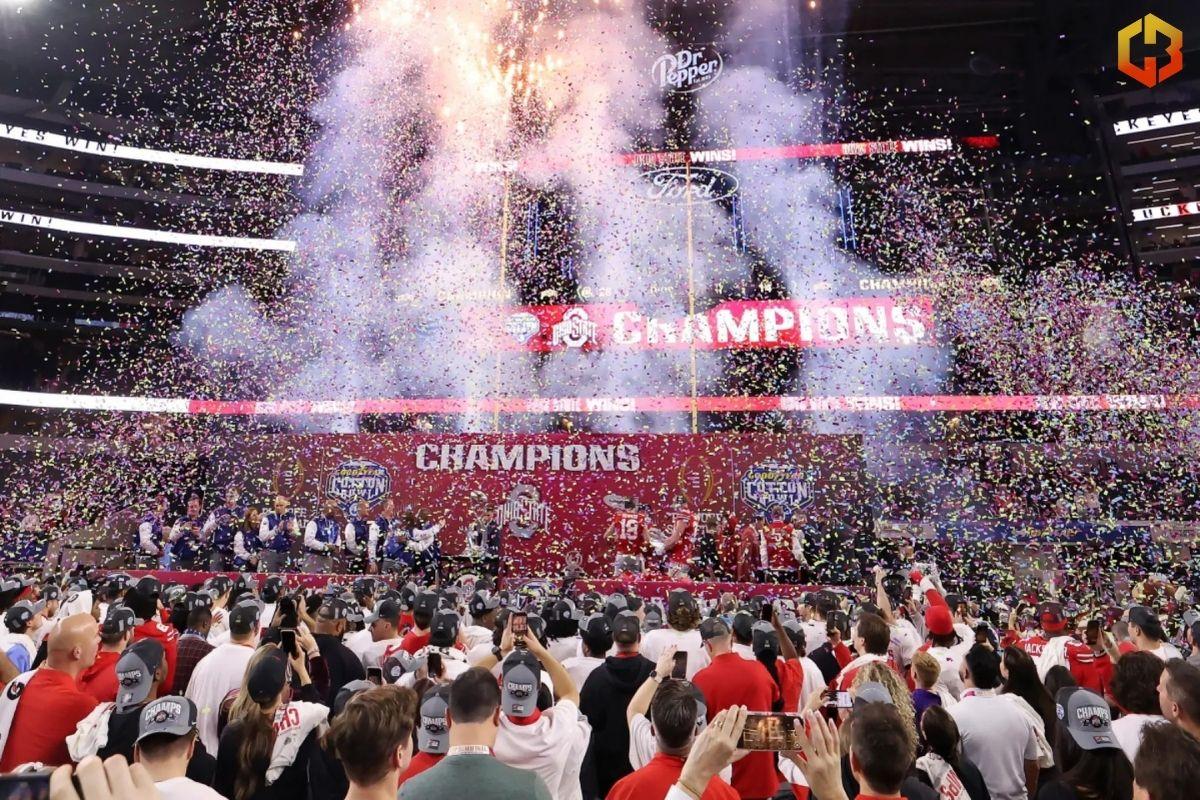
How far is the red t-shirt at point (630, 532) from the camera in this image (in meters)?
17.3

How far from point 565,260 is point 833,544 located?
18132 mm

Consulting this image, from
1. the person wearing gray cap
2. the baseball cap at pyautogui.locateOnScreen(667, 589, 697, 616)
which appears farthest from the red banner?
the person wearing gray cap

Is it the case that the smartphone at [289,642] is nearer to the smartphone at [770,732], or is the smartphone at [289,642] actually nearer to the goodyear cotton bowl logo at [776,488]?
the smartphone at [770,732]

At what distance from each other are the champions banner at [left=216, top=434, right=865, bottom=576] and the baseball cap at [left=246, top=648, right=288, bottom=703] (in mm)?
13877

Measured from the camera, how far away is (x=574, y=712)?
3.57 m

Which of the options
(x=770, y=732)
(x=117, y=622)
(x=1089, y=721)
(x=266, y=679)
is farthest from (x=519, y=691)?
(x=117, y=622)

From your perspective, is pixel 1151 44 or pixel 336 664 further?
pixel 1151 44

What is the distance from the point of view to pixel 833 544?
1708 cm

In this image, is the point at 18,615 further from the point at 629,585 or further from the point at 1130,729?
the point at 629,585

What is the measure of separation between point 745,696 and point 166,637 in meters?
4.55

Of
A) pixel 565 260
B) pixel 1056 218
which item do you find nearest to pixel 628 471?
pixel 565 260

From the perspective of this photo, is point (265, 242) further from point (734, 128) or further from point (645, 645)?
point (645, 645)

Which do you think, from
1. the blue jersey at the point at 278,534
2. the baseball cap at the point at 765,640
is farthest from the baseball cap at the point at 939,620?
the blue jersey at the point at 278,534

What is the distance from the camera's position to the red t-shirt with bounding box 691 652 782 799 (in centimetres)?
444
